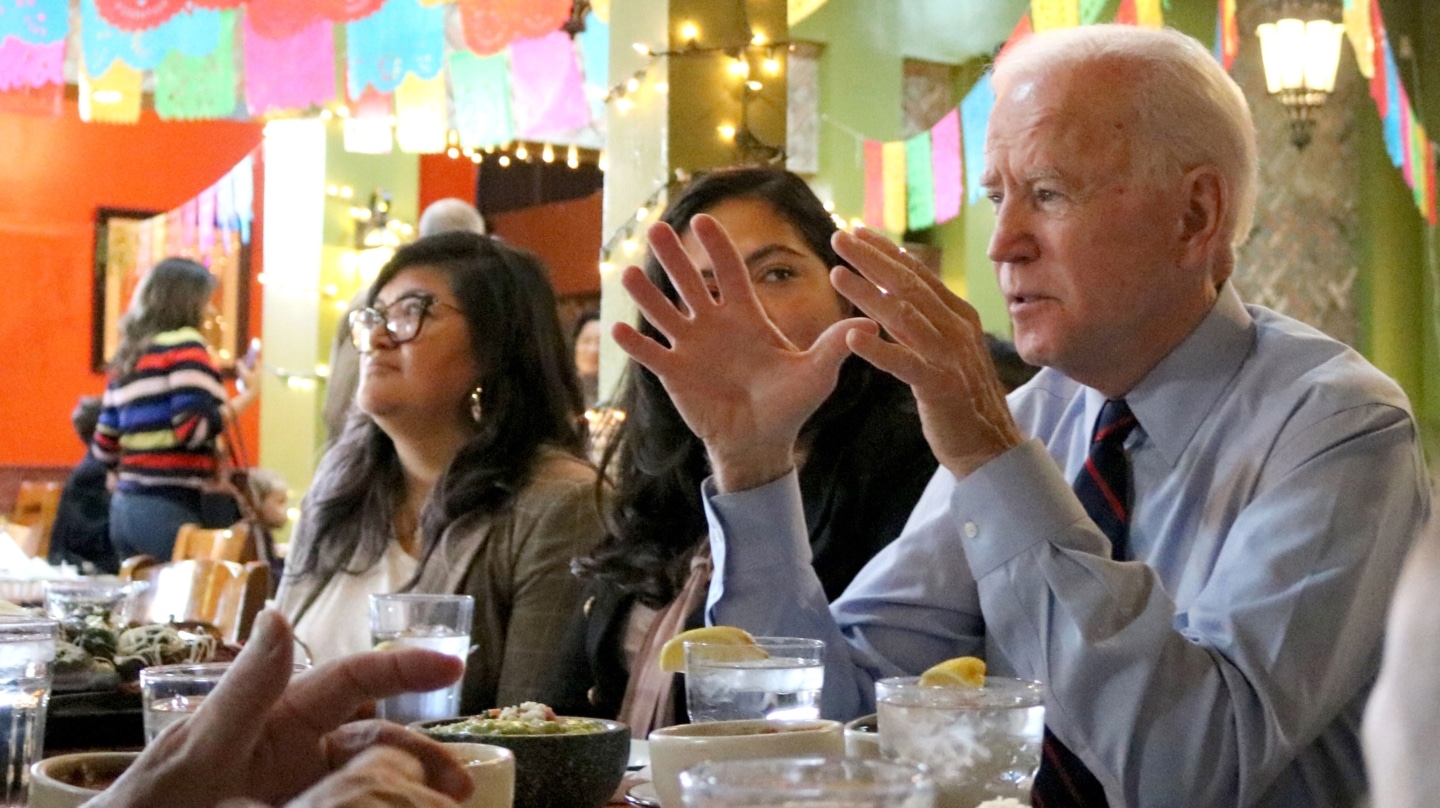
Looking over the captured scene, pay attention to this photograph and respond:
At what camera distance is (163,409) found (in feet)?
18.5

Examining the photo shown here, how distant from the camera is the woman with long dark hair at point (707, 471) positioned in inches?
81.0

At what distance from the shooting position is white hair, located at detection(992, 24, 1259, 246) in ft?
5.22

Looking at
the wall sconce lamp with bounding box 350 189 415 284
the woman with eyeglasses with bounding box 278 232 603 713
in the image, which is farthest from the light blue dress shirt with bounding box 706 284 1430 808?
the wall sconce lamp with bounding box 350 189 415 284

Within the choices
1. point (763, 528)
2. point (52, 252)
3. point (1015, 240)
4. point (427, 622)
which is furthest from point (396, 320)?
point (52, 252)

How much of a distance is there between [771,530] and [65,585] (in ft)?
3.63

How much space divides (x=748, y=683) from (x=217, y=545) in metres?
2.97

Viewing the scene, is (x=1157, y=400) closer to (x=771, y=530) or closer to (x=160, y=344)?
(x=771, y=530)

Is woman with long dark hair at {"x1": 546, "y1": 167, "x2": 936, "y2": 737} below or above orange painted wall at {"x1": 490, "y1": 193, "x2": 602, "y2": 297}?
below

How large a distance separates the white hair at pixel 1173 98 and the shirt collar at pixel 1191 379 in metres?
0.12

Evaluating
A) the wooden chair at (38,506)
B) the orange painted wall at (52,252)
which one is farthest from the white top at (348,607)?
the orange painted wall at (52,252)

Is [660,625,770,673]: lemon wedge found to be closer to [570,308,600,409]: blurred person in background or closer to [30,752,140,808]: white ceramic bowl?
[30,752,140,808]: white ceramic bowl

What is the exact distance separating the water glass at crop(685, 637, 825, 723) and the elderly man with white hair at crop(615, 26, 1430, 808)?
0.95 ft

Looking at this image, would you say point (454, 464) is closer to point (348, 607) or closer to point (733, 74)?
point (348, 607)

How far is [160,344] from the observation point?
18.4 ft
